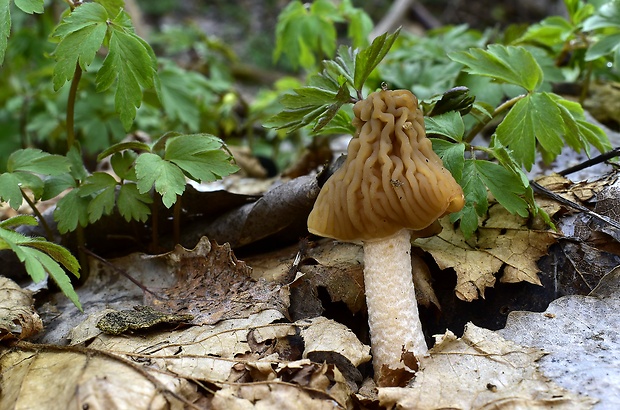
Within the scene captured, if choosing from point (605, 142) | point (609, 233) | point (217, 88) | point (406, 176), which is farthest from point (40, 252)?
point (217, 88)

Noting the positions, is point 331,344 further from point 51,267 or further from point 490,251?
point 51,267

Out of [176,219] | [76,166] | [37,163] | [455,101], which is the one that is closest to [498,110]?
[455,101]

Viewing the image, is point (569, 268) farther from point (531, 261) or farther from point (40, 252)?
point (40, 252)

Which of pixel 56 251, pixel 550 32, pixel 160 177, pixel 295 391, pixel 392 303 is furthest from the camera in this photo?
pixel 550 32

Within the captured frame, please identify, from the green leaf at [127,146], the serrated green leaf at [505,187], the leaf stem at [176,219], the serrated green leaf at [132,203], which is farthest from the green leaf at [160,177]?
the serrated green leaf at [505,187]

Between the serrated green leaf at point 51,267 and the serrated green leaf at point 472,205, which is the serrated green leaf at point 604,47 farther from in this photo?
the serrated green leaf at point 51,267
